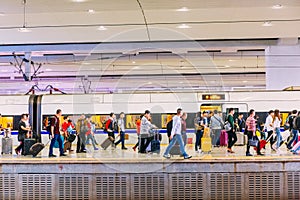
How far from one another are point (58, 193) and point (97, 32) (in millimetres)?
6054

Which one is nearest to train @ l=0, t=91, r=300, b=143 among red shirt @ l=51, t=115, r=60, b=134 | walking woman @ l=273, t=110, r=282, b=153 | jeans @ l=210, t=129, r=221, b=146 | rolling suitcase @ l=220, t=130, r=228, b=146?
walking woman @ l=273, t=110, r=282, b=153

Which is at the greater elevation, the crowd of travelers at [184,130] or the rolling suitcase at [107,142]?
the crowd of travelers at [184,130]

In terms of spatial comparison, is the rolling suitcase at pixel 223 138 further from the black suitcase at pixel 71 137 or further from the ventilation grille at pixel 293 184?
the black suitcase at pixel 71 137

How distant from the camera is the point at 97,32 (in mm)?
13094

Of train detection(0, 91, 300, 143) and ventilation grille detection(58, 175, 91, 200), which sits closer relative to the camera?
ventilation grille detection(58, 175, 91, 200)

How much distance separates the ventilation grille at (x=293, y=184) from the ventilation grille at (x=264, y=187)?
19 centimetres

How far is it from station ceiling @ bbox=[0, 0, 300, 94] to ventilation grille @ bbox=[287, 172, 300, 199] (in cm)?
401

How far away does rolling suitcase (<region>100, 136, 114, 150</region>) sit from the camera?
50.3ft

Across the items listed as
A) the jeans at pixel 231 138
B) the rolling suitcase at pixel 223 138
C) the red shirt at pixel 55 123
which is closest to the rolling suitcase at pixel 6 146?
the red shirt at pixel 55 123

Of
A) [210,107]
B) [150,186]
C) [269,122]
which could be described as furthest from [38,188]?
[210,107]

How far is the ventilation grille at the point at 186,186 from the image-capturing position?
28.1 ft

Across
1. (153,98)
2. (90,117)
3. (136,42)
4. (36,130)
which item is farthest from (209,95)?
(36,130)

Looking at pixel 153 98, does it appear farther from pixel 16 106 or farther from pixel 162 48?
pixel 16 106

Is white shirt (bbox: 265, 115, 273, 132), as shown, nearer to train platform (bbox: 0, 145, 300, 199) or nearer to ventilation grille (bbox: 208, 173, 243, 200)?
train platform (bbox: 0, 145, 300, 199)
